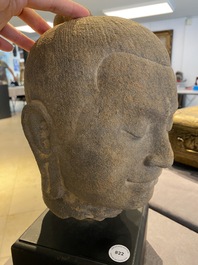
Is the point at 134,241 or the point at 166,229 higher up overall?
the point at 134,241

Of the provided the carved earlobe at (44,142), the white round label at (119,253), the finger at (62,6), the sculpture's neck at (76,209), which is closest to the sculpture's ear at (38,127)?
the carved earlobe at (44,142)

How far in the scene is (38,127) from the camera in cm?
74

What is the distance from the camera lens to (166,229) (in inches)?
48.7

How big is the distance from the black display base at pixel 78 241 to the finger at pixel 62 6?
2.47 feet

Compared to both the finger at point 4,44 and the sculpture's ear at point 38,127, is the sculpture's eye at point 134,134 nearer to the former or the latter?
the sculpture's ear at point 38,127

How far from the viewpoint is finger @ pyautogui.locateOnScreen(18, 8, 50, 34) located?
860mm

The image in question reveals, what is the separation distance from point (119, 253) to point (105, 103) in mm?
522

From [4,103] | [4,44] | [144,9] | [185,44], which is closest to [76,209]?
[4,44]

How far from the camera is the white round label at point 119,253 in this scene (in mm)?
781

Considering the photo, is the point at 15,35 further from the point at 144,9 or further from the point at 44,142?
the point at 144,9

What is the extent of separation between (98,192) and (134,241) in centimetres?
29

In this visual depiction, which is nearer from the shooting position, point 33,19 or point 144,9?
point 33,19

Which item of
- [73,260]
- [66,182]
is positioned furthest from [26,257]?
[66,182]

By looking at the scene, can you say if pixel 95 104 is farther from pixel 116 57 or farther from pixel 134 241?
pixel 134 241
